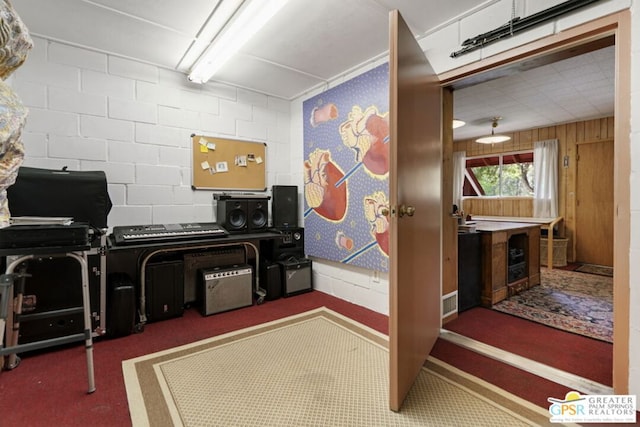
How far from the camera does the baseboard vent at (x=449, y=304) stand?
8.40ft

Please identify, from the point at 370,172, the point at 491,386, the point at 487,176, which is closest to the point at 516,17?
the point at 370,172

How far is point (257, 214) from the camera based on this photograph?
3.28 meters

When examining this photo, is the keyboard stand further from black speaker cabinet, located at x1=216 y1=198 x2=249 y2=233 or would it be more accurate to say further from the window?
the window

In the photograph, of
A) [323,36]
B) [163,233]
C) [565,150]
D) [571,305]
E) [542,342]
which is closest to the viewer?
[542,342]

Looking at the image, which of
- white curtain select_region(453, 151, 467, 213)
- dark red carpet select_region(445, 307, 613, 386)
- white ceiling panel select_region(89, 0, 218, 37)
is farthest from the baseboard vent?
white curtain select_region(453, 151, 467, 213)

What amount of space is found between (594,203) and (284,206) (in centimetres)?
507

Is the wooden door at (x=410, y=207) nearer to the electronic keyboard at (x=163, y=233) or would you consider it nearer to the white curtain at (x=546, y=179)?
the electronic keyboard at (x=163, y=233)

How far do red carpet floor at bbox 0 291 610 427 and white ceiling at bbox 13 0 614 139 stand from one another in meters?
2.38

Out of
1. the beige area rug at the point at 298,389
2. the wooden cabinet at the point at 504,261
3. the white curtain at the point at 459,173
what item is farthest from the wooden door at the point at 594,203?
the beige area rug at the point at 298,389

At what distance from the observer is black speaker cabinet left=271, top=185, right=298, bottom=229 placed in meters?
3.50

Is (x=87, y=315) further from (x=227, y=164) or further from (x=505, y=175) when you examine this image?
(x=505, y=175)

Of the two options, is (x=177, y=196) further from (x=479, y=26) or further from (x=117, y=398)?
(x=479, y=26)

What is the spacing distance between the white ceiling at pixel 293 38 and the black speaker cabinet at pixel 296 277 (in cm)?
204

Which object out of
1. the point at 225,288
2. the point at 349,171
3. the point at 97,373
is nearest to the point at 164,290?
the point at 225,288
